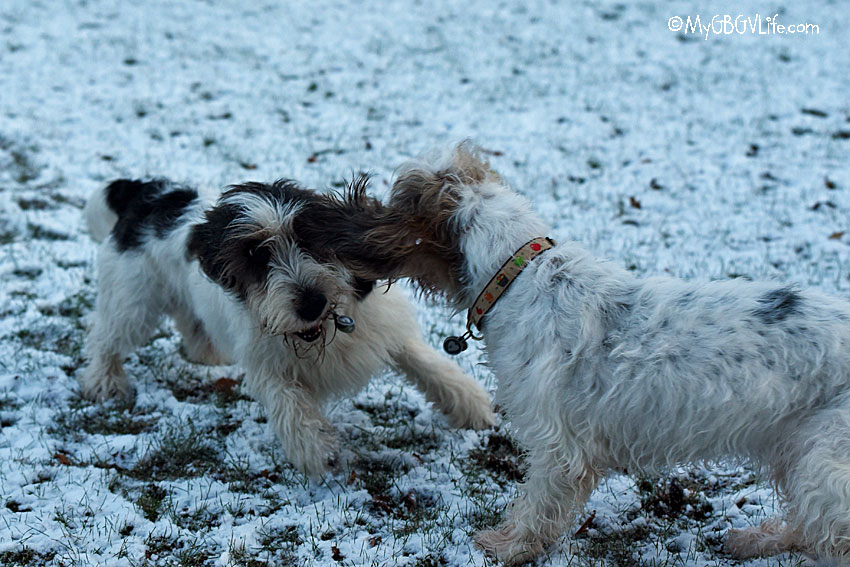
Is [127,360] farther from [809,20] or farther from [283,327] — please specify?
[809,20]

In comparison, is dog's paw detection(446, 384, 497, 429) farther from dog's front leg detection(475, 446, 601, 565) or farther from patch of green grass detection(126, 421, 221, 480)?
patch of green grass detection(126, 421, 221, 480)

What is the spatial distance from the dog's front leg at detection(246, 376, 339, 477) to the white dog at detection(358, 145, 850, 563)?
1072 mm

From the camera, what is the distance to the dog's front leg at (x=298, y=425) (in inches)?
174

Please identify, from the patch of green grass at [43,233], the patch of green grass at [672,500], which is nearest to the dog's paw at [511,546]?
the patch of green grass at [672,500]

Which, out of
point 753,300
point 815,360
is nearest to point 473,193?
point 753,300

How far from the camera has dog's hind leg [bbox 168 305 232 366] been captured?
18.2ft

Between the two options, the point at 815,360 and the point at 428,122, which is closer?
the point at 815,360

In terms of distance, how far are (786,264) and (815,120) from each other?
4.16 metres

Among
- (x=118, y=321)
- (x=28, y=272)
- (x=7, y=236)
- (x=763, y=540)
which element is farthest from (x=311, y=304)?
(x=7, y=236)

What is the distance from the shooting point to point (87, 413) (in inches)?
205

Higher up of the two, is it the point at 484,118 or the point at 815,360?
the point at 815,360

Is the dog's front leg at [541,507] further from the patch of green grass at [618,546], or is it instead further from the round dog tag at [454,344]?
the round dog tag at [454,344]

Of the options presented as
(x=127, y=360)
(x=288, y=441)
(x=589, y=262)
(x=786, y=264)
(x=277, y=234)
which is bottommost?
(x=127, y=360)

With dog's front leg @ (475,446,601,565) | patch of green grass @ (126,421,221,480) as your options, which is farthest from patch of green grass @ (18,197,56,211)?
dog's front leg @ (475,446,601,565)
